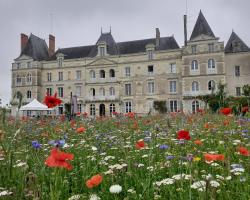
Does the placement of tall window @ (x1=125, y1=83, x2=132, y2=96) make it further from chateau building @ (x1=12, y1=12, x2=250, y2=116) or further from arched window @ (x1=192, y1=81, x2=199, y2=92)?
arched window @ (x1=192, y1=81, x2=199, y2=92)

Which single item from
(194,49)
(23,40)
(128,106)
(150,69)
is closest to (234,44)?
(194,49)

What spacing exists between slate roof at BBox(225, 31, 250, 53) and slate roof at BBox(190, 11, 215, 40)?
11.3 ft

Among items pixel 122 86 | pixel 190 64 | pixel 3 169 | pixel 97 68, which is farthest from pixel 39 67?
pixel 3 169

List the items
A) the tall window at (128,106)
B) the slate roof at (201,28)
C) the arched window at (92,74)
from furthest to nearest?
1. the arched window at (92,74)
2. the tall window at (128,106)
3. the slate roof at (201,28)

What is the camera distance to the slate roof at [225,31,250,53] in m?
37.5

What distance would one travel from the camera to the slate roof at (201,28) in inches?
1469

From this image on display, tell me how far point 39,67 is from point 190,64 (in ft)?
76.0

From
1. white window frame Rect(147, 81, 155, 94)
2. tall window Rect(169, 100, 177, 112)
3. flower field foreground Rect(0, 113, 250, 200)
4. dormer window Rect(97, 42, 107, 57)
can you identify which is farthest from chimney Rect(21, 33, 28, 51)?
flower field foreground Rect(0, 113, 250, 200)

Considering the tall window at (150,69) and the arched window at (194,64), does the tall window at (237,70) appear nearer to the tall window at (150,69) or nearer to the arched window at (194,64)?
the arched window at (194,64)

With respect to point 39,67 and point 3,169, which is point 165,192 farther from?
point 39,67

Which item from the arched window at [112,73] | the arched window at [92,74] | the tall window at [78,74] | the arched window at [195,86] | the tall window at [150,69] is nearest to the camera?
the arched window at [195,86]

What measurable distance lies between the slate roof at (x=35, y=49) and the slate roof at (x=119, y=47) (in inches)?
92.2

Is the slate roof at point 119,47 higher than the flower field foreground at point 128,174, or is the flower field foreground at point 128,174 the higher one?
the slate roof at point 119,47

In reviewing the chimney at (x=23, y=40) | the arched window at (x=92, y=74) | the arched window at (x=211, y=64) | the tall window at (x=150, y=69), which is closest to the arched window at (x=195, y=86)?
the arched window at (x=211, y=64)
